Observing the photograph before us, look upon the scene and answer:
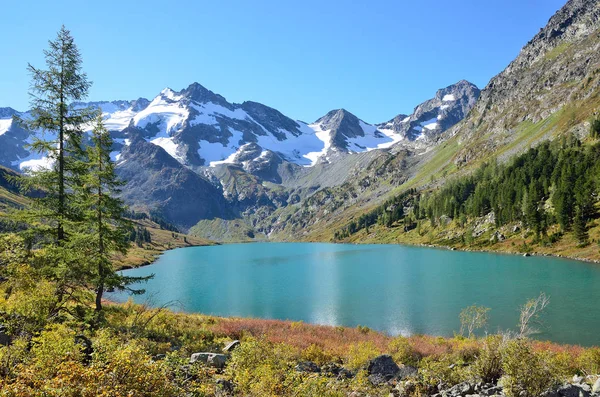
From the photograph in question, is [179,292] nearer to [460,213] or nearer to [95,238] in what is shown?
[95,238]

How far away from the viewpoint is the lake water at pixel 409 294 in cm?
3669

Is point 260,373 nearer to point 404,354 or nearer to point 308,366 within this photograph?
point 308,366

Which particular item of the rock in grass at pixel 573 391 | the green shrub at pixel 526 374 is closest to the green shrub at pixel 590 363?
the rock in grass at pixel 573 391

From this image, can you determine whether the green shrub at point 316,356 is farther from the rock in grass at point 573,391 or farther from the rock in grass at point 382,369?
the rock in grass at point 573,391

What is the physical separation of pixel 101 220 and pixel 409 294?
43844 mm

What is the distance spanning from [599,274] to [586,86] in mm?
181278

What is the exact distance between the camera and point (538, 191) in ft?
375

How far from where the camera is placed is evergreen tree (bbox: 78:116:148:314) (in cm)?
2069

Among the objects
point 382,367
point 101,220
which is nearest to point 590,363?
point 382,367

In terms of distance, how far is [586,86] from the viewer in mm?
186875

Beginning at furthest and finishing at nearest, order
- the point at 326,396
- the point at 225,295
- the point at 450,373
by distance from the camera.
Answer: the point at 225,295, the point at 450,373, the point at 326,396

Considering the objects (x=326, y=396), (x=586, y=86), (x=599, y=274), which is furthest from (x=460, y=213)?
(x=326, y=396)

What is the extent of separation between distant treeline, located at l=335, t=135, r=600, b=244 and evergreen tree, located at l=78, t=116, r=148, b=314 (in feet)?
337

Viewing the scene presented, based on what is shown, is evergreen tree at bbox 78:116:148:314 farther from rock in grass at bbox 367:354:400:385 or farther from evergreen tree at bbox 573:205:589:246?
evergreen tree at bbox 573:205:589:246
